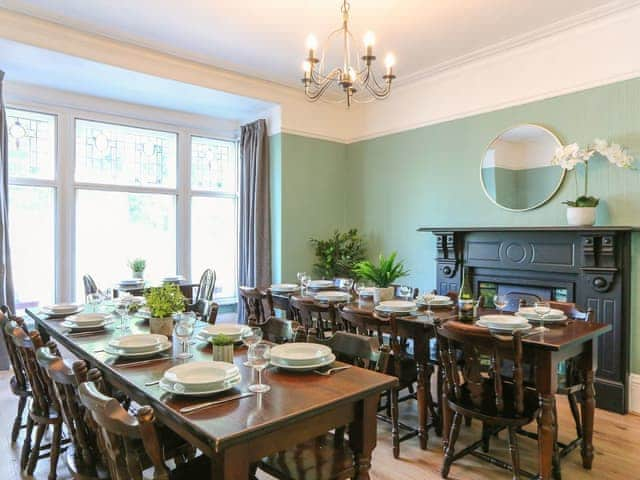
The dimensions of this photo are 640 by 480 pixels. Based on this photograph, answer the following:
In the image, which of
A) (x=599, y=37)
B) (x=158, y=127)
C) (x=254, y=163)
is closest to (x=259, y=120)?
(x=254, y=163)

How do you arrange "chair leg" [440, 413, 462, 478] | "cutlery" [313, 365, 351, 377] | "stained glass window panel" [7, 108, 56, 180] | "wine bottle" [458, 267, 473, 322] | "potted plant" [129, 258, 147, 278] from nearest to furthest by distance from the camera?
"cutlery" [313, 365, 351, 377] < "chair leg" [440, 413, 462, 478] < "wine bottle" [458, 267, 473, 322] < "stained glass window panel" [7, 108, 56, 180] < "potted plant" [129, 258, 147, 278]

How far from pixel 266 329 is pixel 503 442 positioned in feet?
5.66

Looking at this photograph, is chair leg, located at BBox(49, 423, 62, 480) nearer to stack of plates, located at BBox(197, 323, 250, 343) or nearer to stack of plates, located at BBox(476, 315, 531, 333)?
stack of plates, located at BBox(197, 323, 250, 343)

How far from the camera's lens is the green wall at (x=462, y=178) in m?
3.56

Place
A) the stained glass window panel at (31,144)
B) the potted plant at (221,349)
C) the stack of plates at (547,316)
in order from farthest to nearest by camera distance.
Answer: the stained glass window panel at (31,144) < the stack of plates at (547,316) < the potted plant at (221,349)

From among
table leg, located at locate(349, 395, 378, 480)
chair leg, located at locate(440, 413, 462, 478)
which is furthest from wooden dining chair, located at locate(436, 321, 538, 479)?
table leg, located at locate(349, 395, 378, 480)

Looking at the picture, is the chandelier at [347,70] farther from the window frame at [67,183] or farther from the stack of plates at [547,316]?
the window frame at [67,183]

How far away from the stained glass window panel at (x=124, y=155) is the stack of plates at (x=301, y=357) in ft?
13.6

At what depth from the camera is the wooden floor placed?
2.48 m

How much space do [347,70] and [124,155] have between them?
11.2 feet

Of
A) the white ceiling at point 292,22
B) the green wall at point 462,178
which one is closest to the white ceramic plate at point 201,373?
the white ceiling at point 292,22

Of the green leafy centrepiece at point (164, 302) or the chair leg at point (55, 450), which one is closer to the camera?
the chair leg at point (55, 450)

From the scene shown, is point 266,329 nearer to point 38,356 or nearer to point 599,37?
point 38,356

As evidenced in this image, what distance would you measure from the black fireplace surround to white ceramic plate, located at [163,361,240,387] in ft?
10.2
